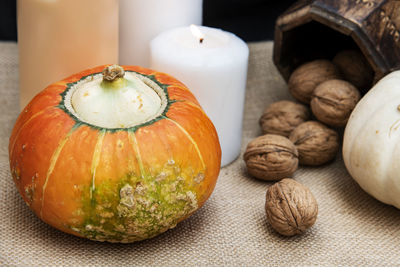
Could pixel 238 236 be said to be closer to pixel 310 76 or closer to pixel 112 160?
pixel 112 160

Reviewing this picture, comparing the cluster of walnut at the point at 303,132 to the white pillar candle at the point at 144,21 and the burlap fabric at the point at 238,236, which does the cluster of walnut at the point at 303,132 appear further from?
the white pillar candle at the point at 144,21

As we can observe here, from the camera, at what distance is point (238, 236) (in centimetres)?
107

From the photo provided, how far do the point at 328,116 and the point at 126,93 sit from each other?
48 centimetres

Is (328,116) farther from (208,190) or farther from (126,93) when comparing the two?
(126,93)

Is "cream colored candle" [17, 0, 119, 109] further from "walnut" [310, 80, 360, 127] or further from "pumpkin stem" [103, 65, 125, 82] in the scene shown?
"walnut" [310, 80, 360, 127]

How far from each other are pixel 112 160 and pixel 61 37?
15.9 inches

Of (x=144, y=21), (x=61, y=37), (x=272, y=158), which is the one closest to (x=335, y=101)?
(x=272, y=158)

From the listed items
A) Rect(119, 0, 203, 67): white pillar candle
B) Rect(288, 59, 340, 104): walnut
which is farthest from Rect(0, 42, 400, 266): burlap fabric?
Rect(119, 0, 203, 67): white pillar candle

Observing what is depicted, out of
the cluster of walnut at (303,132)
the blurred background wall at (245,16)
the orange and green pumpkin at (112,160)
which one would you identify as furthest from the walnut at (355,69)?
the blurred background wall at (245,16)

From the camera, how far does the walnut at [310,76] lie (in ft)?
4.43

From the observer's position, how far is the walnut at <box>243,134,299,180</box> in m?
1.18

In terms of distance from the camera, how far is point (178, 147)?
967 mm

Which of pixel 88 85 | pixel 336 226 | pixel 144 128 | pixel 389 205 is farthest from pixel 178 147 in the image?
pixel 389 205

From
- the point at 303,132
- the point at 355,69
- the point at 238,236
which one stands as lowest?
the point at 238,236
